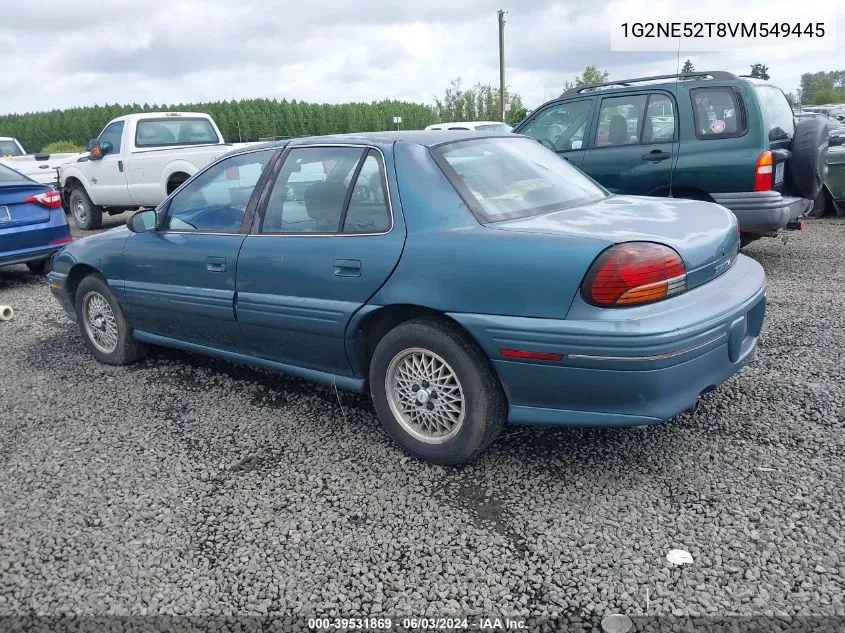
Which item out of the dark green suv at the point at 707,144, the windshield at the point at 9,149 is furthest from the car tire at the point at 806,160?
the windshield at the point at 9,149

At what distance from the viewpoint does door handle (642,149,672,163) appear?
6.65 metres

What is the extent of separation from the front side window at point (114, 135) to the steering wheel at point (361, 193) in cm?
966

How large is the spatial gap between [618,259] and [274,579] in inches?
67.7

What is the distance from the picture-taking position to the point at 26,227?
7.59 metres

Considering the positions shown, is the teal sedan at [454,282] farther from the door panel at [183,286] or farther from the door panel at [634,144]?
the door panel at [634,144]

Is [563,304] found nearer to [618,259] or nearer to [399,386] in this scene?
[618,259]

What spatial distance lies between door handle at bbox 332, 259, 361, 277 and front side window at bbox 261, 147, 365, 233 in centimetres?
20

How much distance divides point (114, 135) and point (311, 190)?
381 inches

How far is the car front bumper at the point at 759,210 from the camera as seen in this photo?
624 cm

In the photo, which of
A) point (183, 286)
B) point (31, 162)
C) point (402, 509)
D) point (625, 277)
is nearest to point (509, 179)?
point (625, 277)

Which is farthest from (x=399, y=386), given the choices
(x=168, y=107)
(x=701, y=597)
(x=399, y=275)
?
(x=168, y=107)

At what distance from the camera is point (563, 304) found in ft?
9.30

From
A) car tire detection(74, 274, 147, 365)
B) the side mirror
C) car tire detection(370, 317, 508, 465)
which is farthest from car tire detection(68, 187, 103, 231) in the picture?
car tire detection(370, 317, 508, 465)

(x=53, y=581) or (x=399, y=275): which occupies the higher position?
(x=399, y=275)
